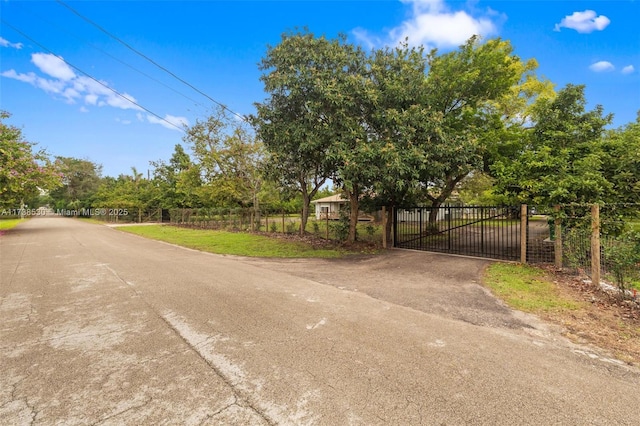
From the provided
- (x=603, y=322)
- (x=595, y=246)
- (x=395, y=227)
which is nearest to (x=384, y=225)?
(x=395, y=227)

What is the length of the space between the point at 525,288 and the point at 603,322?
1.83 m

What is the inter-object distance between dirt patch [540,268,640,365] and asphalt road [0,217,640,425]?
31 centimetres

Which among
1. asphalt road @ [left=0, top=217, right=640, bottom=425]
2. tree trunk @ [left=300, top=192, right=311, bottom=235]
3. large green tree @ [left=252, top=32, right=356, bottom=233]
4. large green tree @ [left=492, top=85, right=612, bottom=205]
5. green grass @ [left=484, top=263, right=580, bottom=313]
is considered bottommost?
green grass @ [left=484, top=263, right=580, bottom=313]

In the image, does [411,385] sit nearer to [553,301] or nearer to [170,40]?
[553,301]

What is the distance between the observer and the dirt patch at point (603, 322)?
3.58m

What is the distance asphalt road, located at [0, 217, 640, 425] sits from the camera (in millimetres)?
2359

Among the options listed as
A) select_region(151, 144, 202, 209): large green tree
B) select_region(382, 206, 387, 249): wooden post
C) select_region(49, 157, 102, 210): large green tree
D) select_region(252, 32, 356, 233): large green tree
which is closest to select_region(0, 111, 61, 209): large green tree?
select_region(151, 144, 202, 209): large green tree

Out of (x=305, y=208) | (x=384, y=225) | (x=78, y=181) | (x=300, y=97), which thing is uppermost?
(x=78, y=181)

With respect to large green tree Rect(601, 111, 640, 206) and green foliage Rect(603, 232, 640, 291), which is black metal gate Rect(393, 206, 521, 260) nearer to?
large green tree Rect(601, 111, 640, 206)

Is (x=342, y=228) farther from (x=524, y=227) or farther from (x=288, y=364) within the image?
(x=288, y=364)

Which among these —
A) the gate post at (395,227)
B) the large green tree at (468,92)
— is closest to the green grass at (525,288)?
the large green tree at (468,92)

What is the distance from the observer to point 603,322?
14.2 ft

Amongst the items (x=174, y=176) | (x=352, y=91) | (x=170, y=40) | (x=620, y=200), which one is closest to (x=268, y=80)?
(x=352, y=91)

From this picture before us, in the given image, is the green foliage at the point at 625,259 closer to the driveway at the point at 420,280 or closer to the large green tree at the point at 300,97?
the driveway at the point at 420,280
